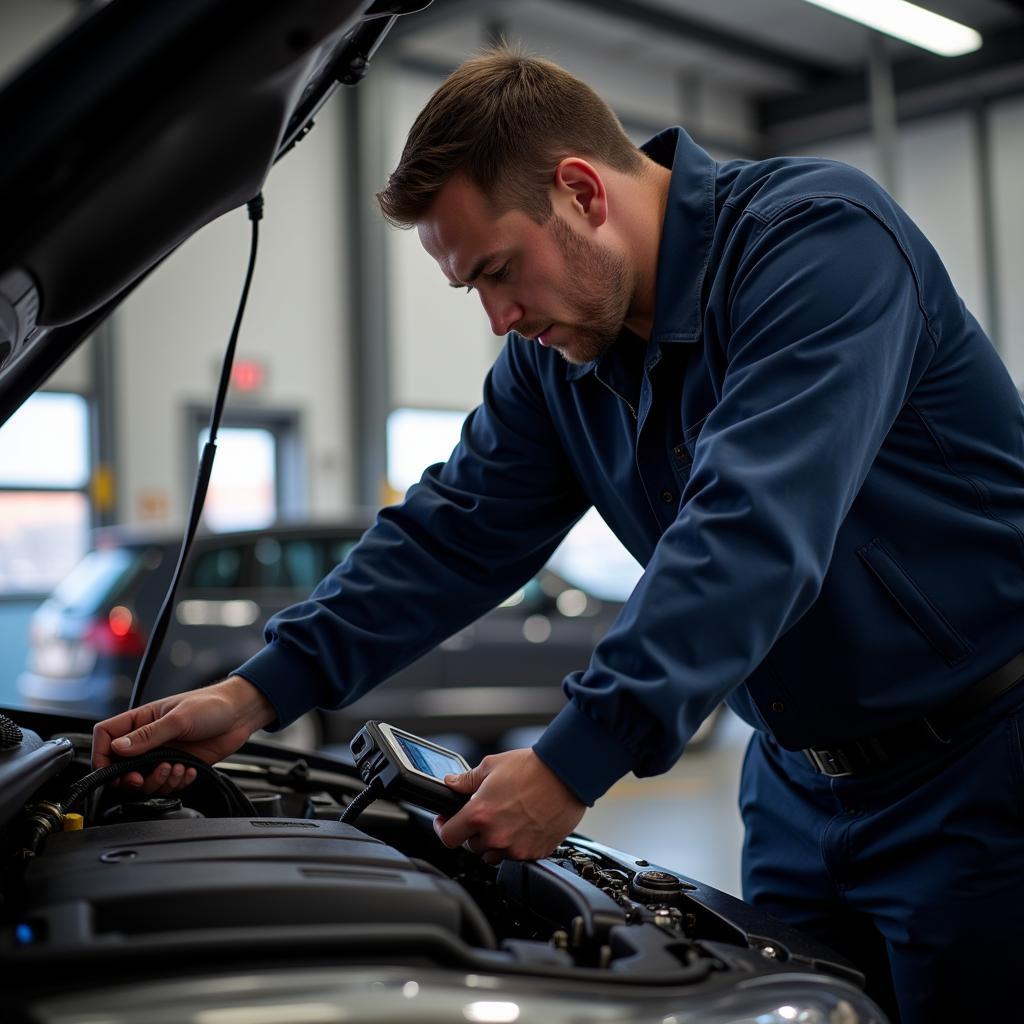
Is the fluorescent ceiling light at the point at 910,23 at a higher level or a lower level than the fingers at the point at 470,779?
higher

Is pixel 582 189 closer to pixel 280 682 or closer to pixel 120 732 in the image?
pixel 280 682

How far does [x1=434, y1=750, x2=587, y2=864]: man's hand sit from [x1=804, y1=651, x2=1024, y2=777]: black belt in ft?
1.50

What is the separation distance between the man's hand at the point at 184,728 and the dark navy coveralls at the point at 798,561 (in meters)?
0.03

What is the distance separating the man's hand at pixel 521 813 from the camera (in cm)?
106

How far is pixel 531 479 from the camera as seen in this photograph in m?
1.73

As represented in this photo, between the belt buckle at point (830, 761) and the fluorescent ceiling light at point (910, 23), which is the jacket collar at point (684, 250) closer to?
the belt buckle at point (830, 761)

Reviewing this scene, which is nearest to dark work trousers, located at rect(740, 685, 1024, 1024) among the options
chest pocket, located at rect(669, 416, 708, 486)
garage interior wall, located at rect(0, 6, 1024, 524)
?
chest pocket, located at rect(669, 416, 708, 486)

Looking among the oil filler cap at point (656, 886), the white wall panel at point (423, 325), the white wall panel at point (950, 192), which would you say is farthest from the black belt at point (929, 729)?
the white wall panel at point (950, 192)

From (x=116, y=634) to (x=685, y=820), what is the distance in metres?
2.59

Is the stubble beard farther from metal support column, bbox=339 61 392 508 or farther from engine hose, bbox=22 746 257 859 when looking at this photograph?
metal support column, bbox=339 61 392 508

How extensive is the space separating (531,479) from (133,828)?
30.8 inches

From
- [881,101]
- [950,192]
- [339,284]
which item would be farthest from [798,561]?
[950,192]

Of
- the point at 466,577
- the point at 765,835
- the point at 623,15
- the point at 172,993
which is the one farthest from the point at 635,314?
the point at 623,15

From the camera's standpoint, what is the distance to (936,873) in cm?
131
